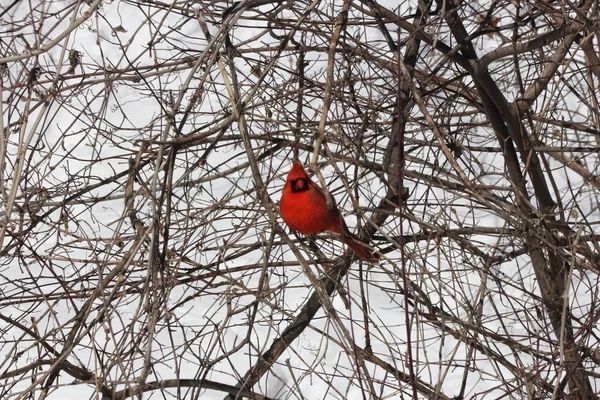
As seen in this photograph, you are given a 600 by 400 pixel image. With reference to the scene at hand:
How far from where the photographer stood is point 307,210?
2254 mm

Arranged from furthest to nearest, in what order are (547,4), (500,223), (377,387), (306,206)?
(500,223), (377,387), (547,4), (306,206)

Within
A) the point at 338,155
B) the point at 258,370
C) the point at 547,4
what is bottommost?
the point at 258,370

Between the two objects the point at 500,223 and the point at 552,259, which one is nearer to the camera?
the point at 552,259

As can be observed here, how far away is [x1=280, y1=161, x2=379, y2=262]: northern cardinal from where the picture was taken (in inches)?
87.4

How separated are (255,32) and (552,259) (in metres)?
Result: 2.70

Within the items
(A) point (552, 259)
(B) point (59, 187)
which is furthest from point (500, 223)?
(B) point (59, 187)

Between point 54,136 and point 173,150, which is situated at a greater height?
point 54,136

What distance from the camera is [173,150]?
1.99 meters

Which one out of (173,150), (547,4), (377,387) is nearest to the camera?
(173,150)

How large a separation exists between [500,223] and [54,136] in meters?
2.91

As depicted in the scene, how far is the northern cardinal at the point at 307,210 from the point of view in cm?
222

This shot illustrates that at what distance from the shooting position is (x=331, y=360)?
3.62 meters

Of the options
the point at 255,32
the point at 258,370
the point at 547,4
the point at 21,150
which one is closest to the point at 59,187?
the point at 258,370

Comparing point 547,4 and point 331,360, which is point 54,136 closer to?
point 331,360
